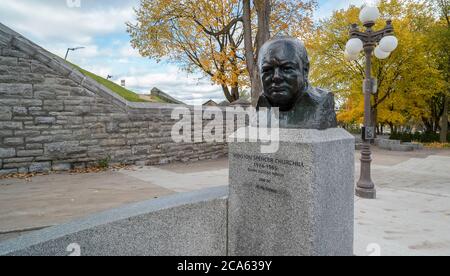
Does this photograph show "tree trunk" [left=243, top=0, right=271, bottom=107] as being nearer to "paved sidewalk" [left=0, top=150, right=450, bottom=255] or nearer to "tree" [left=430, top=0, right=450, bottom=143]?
"paved sidewalk" [left=0, top=150, right=450, bottom=255]

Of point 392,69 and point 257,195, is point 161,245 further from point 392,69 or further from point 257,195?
point 392,69

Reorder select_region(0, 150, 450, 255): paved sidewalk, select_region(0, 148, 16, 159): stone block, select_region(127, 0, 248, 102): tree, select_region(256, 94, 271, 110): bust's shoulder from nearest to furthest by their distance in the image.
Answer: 1. select_region(256, 94, 271, 110): bust's shoulder
2. select_region(0, 150, 450, 255): paved sidewalk
3. select_region(0, 148, 16, 159): stone block
4. select_region(127, 0, 248, 102): tree

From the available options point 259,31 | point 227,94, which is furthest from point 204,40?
point 259,31

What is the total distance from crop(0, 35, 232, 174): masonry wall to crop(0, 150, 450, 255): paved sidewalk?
31.6 inches

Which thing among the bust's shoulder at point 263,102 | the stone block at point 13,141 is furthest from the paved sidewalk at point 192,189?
the bust's shoulder at point 263,102

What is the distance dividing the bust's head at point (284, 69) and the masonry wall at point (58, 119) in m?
7.49

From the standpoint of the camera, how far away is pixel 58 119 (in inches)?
326

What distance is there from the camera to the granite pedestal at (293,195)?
2557mm

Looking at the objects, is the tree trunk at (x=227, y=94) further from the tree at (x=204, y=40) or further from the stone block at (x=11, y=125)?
the stone block at (x=11, y=125)

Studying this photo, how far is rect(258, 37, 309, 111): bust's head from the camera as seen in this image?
2736 millimetres

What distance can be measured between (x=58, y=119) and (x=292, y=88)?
7817mm

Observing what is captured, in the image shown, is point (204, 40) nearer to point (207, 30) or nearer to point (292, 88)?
point (207, 30)

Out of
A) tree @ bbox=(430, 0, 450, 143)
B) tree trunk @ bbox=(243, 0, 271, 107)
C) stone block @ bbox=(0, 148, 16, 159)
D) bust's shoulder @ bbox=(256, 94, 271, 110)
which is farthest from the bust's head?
tree @ bbox=(430, 0, 450, 143)

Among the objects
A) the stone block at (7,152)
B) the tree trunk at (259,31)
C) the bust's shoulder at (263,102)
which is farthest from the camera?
the tree trunk at (259,31)
